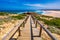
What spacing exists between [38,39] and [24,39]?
64 cm

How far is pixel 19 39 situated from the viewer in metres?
6.09

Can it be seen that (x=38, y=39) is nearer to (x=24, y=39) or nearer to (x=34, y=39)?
(x=34, y=39)

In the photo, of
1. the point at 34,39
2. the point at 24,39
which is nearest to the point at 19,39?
the point at 24,39

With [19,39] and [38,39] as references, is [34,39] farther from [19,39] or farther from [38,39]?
[19,39]

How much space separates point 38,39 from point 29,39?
0.41 meters

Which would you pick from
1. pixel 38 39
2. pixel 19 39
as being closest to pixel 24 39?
pixel 19 39

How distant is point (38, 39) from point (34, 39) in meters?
0.20

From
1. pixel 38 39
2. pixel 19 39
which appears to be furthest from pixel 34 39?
pixel 19 39

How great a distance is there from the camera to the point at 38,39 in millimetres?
6105

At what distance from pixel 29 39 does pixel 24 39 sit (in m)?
0.24

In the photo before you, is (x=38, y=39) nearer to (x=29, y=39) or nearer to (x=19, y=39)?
(x=29, y=39)

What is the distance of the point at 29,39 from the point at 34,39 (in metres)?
0.24

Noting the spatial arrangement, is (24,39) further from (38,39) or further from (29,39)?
(38,39)

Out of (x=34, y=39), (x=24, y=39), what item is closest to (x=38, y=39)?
(x=34, y=39)
